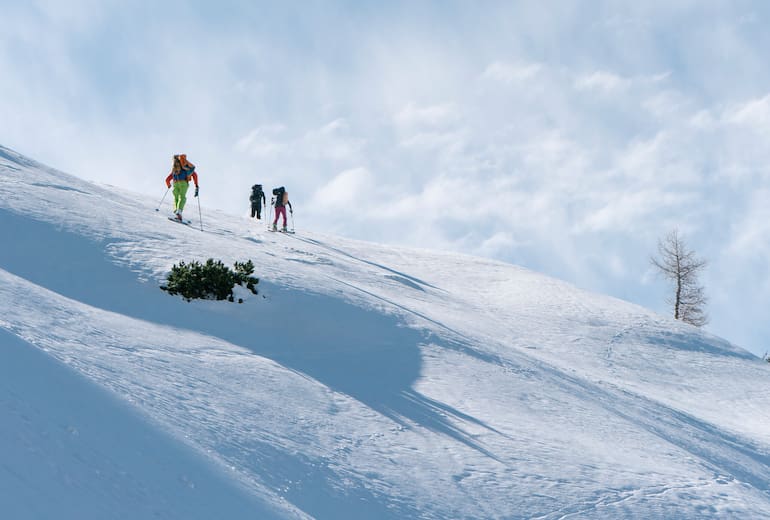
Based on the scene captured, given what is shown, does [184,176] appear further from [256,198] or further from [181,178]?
[256,198]

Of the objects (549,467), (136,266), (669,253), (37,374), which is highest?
(669,253)

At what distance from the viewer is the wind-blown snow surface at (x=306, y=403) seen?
508cm

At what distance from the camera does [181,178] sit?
20.2m

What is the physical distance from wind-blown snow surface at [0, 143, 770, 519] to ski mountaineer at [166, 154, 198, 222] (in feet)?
9.20

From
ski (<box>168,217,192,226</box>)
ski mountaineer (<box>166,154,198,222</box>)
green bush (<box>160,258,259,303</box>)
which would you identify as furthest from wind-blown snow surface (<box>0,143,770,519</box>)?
ski mountaineer (<box>166,154,198,222</box>)

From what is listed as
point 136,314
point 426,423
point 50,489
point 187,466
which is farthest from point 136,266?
point 50,489

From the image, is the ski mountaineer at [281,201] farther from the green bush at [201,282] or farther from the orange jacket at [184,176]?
the green bush at [201,282]

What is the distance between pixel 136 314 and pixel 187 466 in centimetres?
548

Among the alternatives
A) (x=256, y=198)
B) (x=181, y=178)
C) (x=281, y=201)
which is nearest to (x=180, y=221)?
(x=181, y=178)

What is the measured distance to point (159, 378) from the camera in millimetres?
7176

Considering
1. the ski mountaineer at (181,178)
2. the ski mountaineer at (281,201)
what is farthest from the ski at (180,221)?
the ski mountaineer at (281,201)

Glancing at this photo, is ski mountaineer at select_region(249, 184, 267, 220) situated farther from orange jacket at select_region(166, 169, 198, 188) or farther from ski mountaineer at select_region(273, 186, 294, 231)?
orange jacket at select_region(166, 169, 198, 188)

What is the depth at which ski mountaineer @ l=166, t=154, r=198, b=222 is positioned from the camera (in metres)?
20.2

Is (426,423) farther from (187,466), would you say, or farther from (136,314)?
(136,314)
